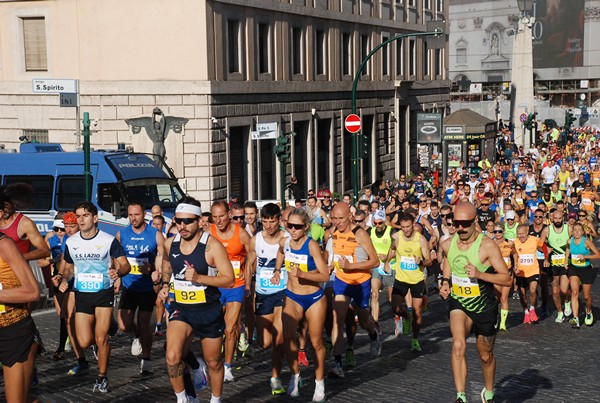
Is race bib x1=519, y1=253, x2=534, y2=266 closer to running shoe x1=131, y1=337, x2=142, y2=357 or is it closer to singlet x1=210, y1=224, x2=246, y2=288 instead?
singlet x1=210, y1=224, x2=246, y2=288

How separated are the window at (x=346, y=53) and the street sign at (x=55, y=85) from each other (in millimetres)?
21392

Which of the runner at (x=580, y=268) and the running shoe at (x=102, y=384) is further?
the runner at (x=580, y=268)

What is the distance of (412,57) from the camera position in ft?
162

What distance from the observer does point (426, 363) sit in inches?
457

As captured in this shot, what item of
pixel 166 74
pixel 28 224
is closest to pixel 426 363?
pixel 28 224

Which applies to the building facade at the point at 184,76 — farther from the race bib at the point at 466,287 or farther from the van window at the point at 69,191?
the race bib at the point at 466,287

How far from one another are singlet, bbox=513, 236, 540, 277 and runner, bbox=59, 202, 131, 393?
25.2ft

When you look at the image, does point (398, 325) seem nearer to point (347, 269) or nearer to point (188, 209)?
point (347, 269)

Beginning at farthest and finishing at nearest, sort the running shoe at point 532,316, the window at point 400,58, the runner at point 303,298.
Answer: the window at point 400,58 → the running shoe at point 532,316 → the runner at point 303,298

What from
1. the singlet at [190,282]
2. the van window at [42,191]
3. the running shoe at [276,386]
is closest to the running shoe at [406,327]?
the running shoe at [276,386]

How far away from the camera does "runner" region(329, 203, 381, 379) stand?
34.8 feet

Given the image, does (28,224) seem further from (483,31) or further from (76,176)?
(483,31)

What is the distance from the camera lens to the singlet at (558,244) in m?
15.2

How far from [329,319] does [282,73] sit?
75.4ft
